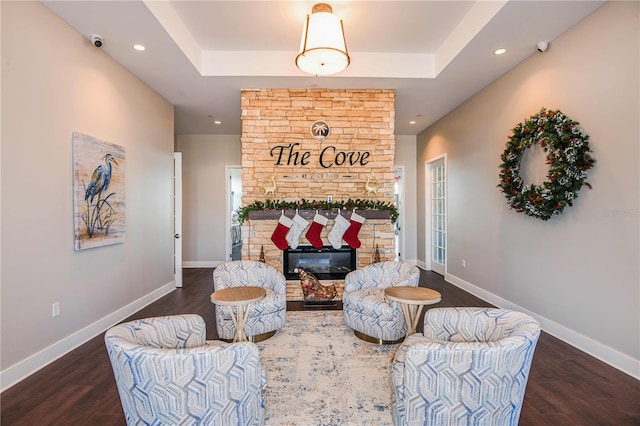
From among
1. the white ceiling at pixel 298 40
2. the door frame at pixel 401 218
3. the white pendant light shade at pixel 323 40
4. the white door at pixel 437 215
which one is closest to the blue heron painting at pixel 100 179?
the white ceiling at pixel 298 40

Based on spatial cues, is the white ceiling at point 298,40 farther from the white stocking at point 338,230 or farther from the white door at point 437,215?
the white stocking at point 338,230

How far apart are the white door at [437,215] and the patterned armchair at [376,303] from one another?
2.86 m

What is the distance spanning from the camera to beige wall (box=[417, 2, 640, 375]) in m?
2.53

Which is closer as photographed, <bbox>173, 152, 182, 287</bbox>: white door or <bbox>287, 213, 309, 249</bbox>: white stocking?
<bbox>287, 213, 309, 249</bbox>: white stocking

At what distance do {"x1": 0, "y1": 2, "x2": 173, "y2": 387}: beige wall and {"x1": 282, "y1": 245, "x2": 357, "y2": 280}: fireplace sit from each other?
192 cm

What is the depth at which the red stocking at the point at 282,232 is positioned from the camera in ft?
14.3

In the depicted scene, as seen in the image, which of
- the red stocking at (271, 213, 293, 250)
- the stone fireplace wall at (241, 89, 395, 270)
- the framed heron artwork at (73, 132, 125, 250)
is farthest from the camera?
the stone fireplace wall at (241, 89, 395, 270)

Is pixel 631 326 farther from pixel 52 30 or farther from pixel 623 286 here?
pixel 52 30

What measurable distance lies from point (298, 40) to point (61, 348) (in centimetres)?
380

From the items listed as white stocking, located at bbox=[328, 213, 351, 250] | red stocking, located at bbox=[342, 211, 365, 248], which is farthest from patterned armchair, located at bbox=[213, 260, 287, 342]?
red stocking, located at bbox=[342, 211, 365, 248]

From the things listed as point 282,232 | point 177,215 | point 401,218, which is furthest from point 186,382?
point 401,218

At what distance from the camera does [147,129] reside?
4.36m

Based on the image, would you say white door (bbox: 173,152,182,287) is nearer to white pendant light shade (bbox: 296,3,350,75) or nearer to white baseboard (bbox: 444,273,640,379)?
white pendant light shade (bbox: 296,3,350,75)

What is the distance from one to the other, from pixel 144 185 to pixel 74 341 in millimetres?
1994
